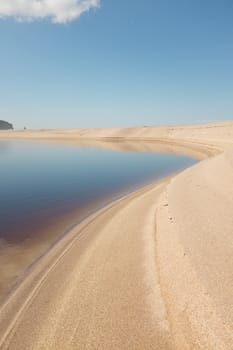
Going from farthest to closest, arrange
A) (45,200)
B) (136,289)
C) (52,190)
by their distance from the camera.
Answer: (52,190)
(45,200)
(136,289)

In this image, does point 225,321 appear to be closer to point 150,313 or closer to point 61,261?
point 150,313

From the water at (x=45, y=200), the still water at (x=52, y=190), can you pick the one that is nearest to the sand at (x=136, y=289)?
the water at (x=45, y=200)

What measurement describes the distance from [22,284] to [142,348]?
10.6 ft

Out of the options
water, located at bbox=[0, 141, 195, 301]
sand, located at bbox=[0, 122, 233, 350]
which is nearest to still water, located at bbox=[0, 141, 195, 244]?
water, located at bbox=[0, 141, 195, 301]

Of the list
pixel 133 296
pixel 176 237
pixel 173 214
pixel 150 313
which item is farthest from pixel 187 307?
pixel 173 214

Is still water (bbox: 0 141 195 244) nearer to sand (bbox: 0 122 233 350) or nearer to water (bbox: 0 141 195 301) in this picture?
water (bbox: 0 141 195 301)

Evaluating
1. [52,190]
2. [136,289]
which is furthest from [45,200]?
[136,289]

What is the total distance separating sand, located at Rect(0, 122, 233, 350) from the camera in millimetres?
4512

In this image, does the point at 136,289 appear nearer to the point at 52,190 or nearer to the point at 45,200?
the point at 45,200

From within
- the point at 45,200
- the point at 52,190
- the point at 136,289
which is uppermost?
the point at 52,190

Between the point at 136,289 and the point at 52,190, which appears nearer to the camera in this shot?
the point at 136,289

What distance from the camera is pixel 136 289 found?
5.84 metres

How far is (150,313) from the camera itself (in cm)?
506

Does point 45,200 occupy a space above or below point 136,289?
above
